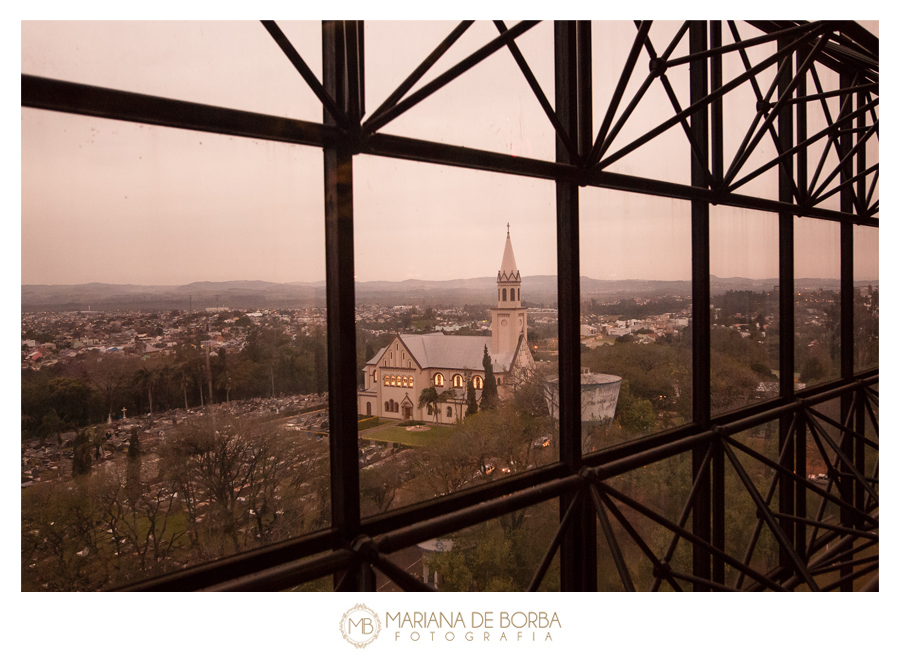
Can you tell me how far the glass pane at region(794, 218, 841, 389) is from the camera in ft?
18.5

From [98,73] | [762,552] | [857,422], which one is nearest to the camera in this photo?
[98,73]

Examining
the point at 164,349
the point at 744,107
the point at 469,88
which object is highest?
the point at 744,107

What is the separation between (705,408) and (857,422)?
376 cm

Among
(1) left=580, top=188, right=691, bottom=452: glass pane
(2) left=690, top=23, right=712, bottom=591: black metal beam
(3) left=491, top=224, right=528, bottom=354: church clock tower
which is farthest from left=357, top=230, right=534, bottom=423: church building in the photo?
(2) left=690, top=23, right=712, bottom=591: black metal beam

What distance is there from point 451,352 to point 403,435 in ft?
1.84

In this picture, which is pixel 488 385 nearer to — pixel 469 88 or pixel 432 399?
pixel 432 399

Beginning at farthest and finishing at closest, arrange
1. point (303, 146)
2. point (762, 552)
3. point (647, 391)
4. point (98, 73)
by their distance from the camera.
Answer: point (762, 552), point (647, 391), point (303, 146), point (98, 73)

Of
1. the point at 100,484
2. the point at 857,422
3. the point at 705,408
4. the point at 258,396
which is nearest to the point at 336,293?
the point at 258,396

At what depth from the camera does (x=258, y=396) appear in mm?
2582

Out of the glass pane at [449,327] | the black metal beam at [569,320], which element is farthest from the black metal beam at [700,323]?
the glass pane at [449,327]

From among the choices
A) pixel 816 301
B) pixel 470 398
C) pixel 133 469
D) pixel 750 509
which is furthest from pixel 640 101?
pixel 133 469

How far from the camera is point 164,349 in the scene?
239cm

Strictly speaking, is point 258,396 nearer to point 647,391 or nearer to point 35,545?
point 35,545

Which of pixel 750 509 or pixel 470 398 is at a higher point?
pixel 470 398
